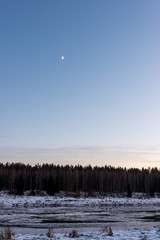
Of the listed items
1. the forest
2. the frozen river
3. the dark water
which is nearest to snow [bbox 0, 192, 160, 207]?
the frozen river

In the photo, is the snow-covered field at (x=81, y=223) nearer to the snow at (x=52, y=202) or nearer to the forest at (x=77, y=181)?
the snow at (x=52, y=202)

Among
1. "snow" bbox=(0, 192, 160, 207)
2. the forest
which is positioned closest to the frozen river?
"snow" bbox=(0, 192, 160, 207)

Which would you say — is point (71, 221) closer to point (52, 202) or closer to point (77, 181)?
point (52, 202)

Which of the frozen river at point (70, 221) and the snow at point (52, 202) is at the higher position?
the frozen river at point (70, 221)

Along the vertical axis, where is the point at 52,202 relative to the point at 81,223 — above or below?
below

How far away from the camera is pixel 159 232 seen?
16.4 meters

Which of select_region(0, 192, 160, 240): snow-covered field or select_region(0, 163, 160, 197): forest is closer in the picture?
select_region(0, 192, 160, 240): snow-covered field

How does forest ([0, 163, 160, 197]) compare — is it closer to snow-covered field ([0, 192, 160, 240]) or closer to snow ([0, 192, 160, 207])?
snow ([0, 192, 160, 207])

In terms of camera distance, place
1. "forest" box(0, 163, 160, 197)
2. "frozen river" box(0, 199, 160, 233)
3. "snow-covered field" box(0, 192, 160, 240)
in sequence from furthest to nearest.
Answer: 1. "forest" box(0, 163, 160, 197)
2. "frozen river" box(0, 199, 160, 233)
3. "snow-covered field" box(0, 192, 160, 240)

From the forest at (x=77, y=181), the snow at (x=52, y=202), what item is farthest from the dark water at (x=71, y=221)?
the forest at (x=77, y=181)

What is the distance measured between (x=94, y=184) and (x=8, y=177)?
32.7 m

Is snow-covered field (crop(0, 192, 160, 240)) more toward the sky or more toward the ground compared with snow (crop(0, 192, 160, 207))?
more toward the sky

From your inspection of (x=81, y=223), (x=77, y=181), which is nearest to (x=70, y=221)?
(x=81, y=223)

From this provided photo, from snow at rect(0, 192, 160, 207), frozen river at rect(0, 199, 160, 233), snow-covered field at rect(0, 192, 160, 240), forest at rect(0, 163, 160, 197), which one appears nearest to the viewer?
snow-covered field at rect(0, 192, 160, 240)
